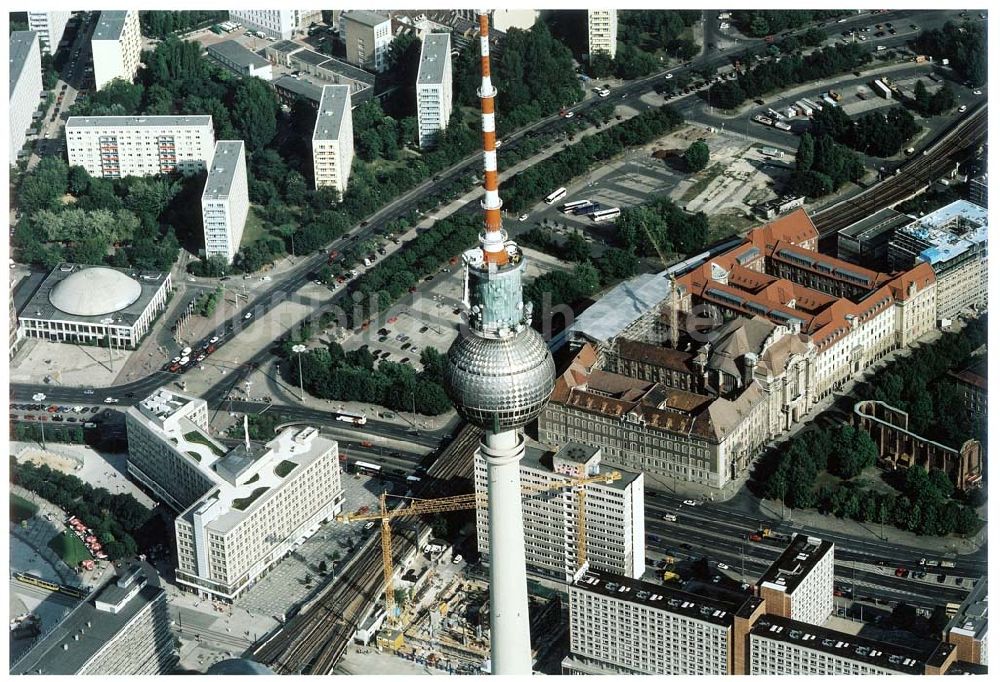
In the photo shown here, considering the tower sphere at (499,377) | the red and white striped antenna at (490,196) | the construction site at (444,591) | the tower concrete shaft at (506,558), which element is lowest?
the construction site at (444,591)

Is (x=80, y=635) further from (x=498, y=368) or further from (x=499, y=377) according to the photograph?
(x=498, y=368)

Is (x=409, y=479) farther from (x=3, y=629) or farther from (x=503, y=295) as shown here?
→ (x=503, y=295)

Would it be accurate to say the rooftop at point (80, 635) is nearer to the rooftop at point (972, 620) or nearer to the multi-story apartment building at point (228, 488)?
the multi-story apartment building at point (228, 488)

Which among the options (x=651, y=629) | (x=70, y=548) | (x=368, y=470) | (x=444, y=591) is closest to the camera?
(x=651, y=629)

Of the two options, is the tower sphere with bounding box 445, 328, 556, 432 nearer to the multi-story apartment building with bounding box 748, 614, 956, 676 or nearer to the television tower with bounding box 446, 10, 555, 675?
the television tower with bounding box 446, 10, 555, 675

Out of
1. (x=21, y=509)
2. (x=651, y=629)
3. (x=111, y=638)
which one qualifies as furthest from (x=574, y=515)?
(x=21, y=509)

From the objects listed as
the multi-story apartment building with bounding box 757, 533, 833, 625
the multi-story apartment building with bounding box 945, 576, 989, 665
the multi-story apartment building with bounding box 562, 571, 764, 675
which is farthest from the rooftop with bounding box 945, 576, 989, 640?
the multi-story apartment building with bounding box 562, 571, 764, 675

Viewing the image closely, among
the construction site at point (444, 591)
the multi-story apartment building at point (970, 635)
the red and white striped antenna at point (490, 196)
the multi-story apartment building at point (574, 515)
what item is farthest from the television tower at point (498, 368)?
the multi-story apartment building at point (970, 635)
